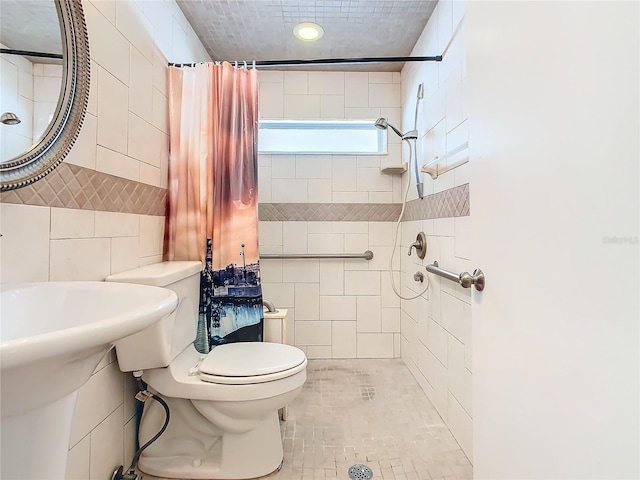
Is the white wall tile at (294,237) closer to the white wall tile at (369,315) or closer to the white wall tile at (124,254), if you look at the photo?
the white wall tile at (369,315)

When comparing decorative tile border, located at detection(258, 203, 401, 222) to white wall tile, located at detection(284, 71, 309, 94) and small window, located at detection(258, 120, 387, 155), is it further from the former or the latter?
white wall tile, located at detection(284, 71, 309, 94)

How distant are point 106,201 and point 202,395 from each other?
2.71 feet

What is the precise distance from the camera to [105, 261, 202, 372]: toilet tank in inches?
45.4

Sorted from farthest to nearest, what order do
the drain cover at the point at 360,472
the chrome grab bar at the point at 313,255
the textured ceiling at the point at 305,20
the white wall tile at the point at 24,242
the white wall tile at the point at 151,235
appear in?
the chrome grab bar at the point at 313,255 < the textured ceiling at the point at 305,20 < the white wall tile at the point at 151,235 < the drain cover at the point at 360,472 < the white wall tile at the point at 24,242

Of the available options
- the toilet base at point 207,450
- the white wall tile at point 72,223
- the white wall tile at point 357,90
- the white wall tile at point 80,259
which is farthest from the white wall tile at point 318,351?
the white wall tile at point 357,90

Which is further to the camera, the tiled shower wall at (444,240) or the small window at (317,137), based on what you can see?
the small window at (317,137)

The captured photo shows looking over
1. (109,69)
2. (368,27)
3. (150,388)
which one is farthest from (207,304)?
(368,27)

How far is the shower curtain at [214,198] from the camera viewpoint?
5.32 feet

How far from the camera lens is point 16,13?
856 millimetres

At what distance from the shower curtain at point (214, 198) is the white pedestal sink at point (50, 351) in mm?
791

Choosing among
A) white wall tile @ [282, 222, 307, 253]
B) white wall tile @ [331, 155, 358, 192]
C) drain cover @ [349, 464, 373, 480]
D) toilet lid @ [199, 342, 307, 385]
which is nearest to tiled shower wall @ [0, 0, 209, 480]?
toilet lid @ [199, 342, 307, 385]

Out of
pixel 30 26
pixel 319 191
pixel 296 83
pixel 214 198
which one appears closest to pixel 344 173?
pixel 319 191

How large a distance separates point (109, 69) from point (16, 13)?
32cm

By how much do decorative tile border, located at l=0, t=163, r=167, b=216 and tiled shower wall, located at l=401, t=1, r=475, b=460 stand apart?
1366 millimetres
